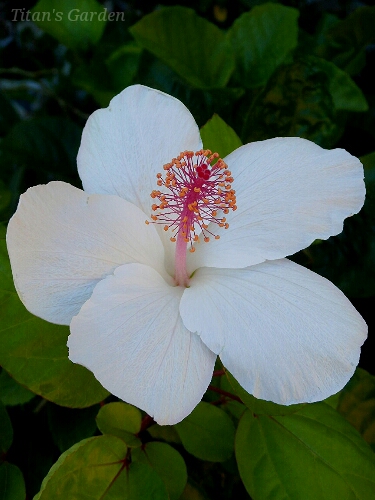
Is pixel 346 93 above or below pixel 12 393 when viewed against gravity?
above

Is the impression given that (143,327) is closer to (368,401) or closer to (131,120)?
(131,120)

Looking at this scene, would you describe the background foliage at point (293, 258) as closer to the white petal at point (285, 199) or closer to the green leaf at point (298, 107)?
the green leaf at point (298, 107)

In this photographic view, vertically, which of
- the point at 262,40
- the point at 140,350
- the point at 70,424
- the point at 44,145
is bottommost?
the point at 70,424

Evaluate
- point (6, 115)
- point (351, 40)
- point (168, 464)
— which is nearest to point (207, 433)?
point (168, 464)

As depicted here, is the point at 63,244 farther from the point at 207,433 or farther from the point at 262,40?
the point at 262,40

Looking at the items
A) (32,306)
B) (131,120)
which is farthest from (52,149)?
(32,306)

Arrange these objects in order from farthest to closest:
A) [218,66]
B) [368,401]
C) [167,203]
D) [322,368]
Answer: [218,66] < [368,401] < [167,203] < [322,368]
